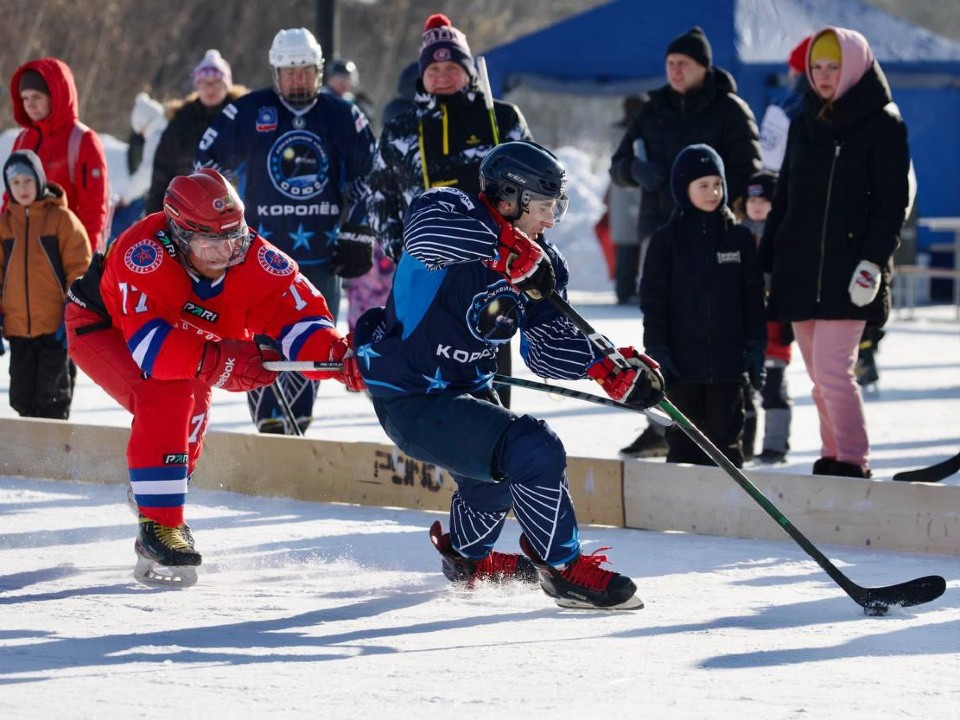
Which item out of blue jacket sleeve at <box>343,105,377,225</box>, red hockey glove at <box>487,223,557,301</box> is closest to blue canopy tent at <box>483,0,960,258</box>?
blue jacket sleeve at <box>343,105,377,225</box>

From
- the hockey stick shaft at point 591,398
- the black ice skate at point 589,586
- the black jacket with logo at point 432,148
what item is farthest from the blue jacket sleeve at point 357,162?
the black ice skate at point 589,586

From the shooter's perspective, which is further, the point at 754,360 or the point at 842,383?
the point at 754,360

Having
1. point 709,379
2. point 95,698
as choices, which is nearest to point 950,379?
point 709,379

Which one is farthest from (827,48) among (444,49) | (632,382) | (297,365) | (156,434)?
(156,434)

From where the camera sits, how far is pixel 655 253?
242 inches

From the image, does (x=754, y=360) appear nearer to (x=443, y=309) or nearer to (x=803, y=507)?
(x=803, y=507)

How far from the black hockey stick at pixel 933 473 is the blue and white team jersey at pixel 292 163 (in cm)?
245

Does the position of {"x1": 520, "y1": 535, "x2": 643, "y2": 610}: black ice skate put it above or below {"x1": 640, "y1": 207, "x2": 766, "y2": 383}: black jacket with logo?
below

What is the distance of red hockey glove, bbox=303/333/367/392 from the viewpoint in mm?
4781

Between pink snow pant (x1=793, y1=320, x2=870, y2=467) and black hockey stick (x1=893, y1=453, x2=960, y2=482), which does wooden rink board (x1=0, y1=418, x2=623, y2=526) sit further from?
black hockey stick (x1=893, y1=453, x2=960, y2=482)

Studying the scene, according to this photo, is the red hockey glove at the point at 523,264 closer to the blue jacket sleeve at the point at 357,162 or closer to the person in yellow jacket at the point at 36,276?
the blue jacket sleeve at the point at 357,162

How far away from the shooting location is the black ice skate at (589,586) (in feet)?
14.4

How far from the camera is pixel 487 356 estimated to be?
453cm

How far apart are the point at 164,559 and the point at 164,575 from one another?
6 cm
